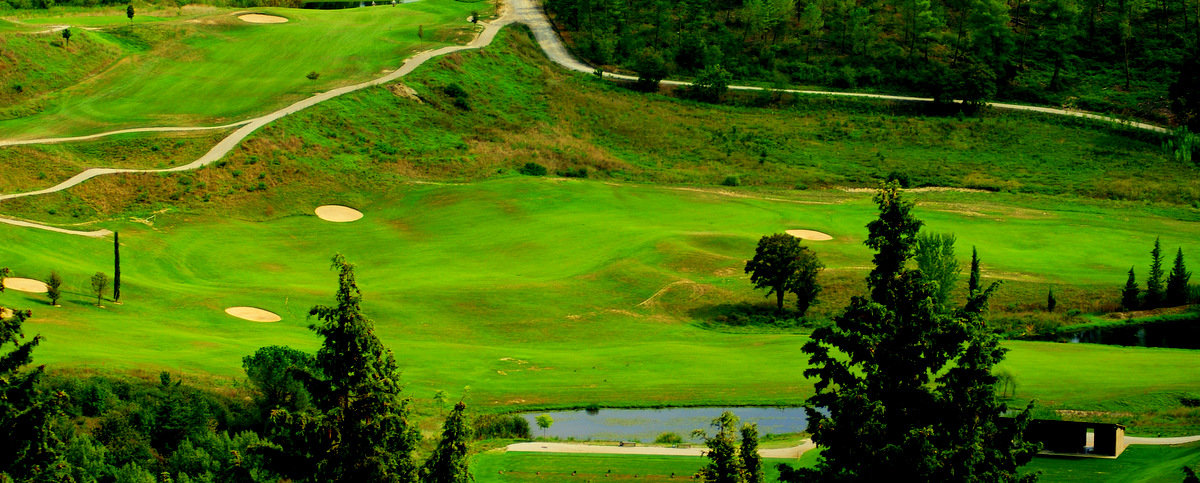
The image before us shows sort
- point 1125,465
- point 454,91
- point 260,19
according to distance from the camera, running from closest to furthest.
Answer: point 1125,465 → point 454,91 → point 260,19

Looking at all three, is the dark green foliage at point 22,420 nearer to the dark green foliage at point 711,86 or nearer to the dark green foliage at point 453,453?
the dark green foliage at point 453,453

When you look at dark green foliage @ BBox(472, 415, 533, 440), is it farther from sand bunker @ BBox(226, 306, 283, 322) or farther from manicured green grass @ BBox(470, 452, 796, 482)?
sand bunker @ BBox(226, 306, 283, 322)

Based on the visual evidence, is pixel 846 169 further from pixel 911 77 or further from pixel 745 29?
pixel 745 29

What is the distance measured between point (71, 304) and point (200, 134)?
42.4 meters

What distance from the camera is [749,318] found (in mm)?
83500

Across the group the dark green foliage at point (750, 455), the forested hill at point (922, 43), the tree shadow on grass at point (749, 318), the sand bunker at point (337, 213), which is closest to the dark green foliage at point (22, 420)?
the dark green foliage at point (750, 455)

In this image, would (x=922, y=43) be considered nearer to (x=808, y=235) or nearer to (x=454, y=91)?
(x=454, y=91)

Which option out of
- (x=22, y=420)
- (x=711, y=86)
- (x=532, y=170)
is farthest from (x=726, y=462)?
(x=711, y=86)

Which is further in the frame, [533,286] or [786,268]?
Answer: [533,286]

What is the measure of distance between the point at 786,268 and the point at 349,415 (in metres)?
60.8

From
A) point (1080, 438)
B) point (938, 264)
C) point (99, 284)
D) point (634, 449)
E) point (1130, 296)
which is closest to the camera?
point (1080, 438)

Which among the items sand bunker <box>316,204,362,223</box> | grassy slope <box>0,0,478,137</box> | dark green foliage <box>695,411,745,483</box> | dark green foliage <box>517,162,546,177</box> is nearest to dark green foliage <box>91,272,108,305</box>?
sand bunker <box>316,204,362,223</box>

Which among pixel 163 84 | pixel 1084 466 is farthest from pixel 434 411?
pixel 163 84

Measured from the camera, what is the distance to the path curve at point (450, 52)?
99188 mm
